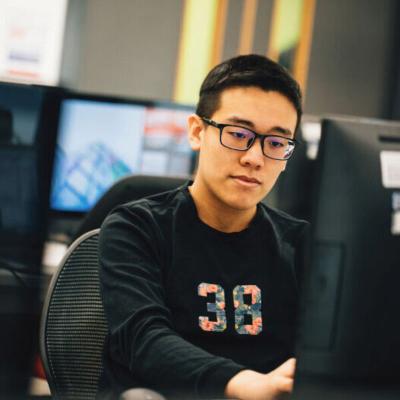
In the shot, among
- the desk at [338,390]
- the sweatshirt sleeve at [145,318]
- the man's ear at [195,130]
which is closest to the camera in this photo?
the desk at [338,390]

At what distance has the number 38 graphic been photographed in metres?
1.10

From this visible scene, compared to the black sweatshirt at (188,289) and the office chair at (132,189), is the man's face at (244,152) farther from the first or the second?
the office chair at (132,189)

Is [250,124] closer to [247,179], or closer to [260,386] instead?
[247,179]

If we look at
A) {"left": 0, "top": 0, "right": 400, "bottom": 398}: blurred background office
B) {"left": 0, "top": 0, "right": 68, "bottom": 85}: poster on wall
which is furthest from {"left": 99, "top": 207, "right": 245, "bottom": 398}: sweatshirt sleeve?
{"left": 0, "top": 0, "right": 68, "bottom": 85}: poster on wall

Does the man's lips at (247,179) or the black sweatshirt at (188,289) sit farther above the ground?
the man's lips at (247,179)

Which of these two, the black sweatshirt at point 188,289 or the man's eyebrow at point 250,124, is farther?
the man's eyebrow at point 250,124

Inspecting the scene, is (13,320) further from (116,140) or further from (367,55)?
(367,55)

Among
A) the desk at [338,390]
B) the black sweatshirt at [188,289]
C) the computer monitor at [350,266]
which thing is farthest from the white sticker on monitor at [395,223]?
the black sweatshirt at [188,289]

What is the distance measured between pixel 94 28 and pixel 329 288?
11.8 ft

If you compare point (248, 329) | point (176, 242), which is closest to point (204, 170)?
point (176, 242)

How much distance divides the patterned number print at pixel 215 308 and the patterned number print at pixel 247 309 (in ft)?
0.08

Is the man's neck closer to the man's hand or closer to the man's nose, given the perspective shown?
the man's nose

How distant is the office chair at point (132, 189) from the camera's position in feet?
4.88

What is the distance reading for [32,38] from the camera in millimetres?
4273
